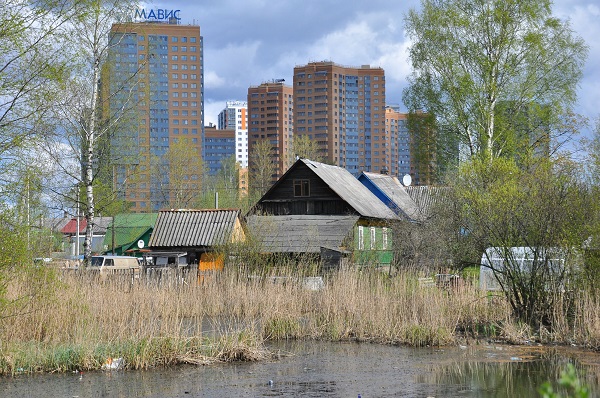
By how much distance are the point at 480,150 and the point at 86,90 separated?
14.9 meters

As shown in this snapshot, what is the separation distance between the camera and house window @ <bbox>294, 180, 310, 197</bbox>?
4007 centimetres

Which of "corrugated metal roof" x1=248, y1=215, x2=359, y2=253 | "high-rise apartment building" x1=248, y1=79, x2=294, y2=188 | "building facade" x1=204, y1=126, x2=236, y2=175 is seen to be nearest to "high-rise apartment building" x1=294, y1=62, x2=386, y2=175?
"high-rise apartment building" x1=248, y1=79, x2=294, y2=188

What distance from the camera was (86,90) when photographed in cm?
2444

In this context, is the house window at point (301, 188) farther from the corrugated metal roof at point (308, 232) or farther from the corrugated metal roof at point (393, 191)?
the corrugated metal roof at point (393, 191)

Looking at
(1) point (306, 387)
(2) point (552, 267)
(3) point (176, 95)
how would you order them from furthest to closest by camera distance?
(3) point (176, 95), (2) point (552, 267), (1) point (306, 387)

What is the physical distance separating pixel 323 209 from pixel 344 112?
327 feet

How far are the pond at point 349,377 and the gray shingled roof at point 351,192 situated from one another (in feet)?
74.4

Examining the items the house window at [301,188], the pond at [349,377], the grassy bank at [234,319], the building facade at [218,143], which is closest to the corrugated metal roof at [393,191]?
the house window at [301,188]

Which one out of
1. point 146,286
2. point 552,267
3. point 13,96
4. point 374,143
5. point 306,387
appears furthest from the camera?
point 374,143

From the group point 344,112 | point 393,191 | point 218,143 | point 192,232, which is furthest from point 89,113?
point 218,143

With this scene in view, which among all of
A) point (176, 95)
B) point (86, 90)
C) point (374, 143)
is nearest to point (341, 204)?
point (86, 90)

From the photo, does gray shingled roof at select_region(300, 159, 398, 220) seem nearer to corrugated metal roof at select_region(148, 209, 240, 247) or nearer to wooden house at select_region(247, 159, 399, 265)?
wooden house at select_region(247, 159, 399, 265)

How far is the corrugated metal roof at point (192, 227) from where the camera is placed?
30641mm

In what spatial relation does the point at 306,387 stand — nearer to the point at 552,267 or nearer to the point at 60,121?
the point at 552,267
